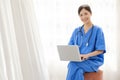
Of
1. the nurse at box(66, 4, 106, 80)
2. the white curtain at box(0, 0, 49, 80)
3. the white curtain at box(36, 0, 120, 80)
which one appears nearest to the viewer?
the white curtain at box(0, 0, 49, 80)

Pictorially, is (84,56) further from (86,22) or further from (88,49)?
(86,22)

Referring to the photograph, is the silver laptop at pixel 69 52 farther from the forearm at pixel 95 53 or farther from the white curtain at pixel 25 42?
the white curtain at pixel 25 42

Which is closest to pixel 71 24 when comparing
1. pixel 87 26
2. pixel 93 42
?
pixel 87 26

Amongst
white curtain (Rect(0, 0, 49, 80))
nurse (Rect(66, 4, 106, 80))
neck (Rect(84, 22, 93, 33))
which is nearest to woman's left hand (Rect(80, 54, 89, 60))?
nurse (Rect(66, 4, 106, 80))

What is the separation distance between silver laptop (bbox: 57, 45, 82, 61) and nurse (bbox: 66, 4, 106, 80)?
0.20 ft

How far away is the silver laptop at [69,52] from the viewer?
1.90 meters

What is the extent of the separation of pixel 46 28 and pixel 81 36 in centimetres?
57

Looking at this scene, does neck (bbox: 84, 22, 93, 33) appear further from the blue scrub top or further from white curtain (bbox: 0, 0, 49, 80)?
white curtain (bbox: 0, 0, 49, 80)

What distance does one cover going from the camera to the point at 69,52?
1.94m

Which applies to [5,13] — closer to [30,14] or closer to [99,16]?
[30,14]

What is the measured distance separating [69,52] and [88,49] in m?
0.20

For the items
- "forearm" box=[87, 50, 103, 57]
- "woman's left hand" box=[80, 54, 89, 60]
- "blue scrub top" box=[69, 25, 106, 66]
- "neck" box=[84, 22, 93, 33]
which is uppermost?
"neck" box=[84, 22, 93, 33]

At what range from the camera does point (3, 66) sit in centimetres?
163

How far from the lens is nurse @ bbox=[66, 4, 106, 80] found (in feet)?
6.61
